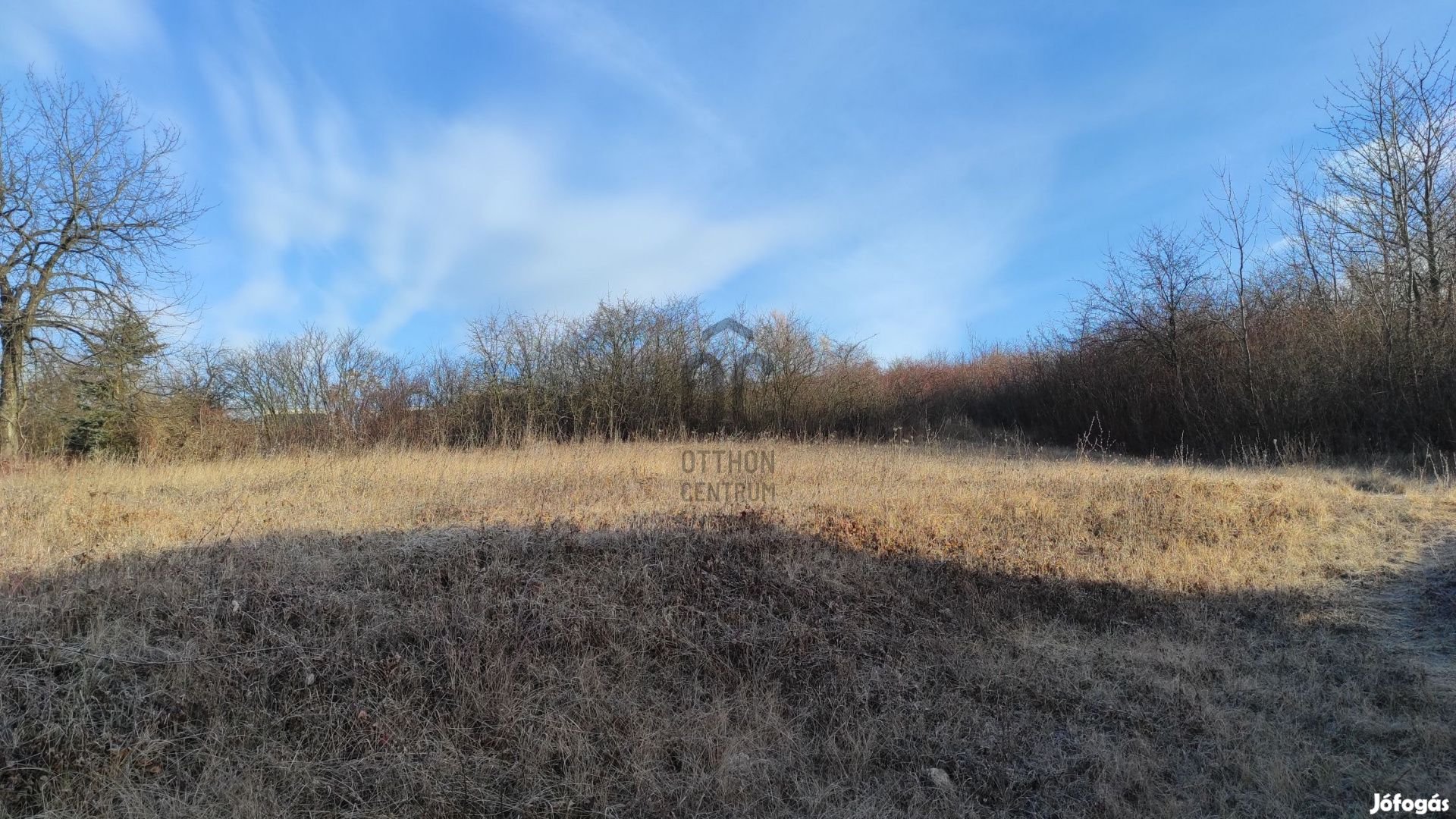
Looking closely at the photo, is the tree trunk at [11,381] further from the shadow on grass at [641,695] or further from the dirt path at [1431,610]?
the dirt path at [1431,610]

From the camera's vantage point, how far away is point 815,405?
19.1 metres

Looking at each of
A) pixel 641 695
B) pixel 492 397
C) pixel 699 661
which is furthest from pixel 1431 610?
pixel 492 397

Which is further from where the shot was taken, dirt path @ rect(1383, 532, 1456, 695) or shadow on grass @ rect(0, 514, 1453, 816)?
dirt path @ rect(1383, 532, 1456, 695)

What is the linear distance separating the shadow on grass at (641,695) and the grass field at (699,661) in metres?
0.02

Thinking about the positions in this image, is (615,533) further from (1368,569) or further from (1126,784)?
(1368,569)

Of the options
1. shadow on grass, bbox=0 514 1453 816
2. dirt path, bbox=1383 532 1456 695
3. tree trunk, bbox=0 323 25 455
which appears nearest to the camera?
shadow on grass, bbox=0 514 1453 816

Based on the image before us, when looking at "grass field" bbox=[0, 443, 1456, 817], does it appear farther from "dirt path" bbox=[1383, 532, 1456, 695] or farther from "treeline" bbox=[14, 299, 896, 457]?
"treeline" bbox=[14, 299, 896, 457]

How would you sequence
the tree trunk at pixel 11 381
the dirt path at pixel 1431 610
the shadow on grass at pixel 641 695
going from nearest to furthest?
the shadow on grass at pixel 641 695
the dirt path at pixel 1431 610
the tree trunk at pixel 11 381

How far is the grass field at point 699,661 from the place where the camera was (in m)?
2.76

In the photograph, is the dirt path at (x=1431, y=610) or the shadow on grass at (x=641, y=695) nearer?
the shadow on grass at (x=641, y=695)

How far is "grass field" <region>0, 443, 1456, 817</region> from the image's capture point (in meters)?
2.76

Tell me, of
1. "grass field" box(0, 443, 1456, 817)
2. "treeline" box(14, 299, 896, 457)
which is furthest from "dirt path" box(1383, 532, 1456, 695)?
"treeline" box(14, 299, 896, 457)

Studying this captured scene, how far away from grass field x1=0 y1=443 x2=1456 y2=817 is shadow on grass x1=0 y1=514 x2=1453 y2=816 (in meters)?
0.02

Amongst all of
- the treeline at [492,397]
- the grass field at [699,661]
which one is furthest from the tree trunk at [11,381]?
the grass field at [699,661]
